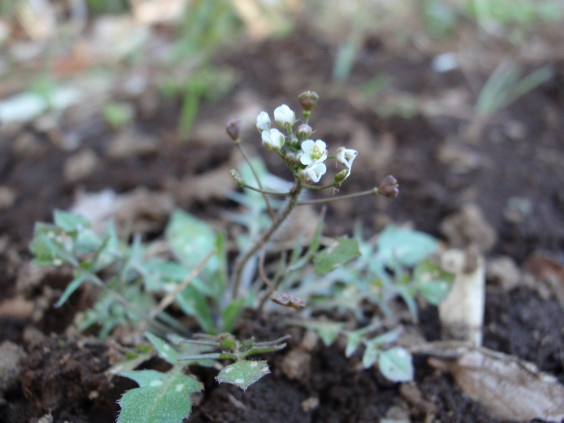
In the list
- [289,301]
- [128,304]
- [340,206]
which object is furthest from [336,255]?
[340,206]

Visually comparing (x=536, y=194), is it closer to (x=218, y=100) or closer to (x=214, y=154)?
(x=214, y=154)

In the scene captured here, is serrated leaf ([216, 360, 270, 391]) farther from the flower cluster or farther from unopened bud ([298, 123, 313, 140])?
unopened bud ([298, 123, 313, 140])

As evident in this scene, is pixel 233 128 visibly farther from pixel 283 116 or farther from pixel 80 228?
pixel 80 228

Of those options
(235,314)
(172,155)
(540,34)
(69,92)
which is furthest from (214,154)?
(540,34)

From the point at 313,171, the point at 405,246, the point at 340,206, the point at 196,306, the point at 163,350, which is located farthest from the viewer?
the point at 340,206

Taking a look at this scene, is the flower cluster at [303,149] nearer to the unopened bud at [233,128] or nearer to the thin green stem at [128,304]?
the unopened bud at [233,128]
